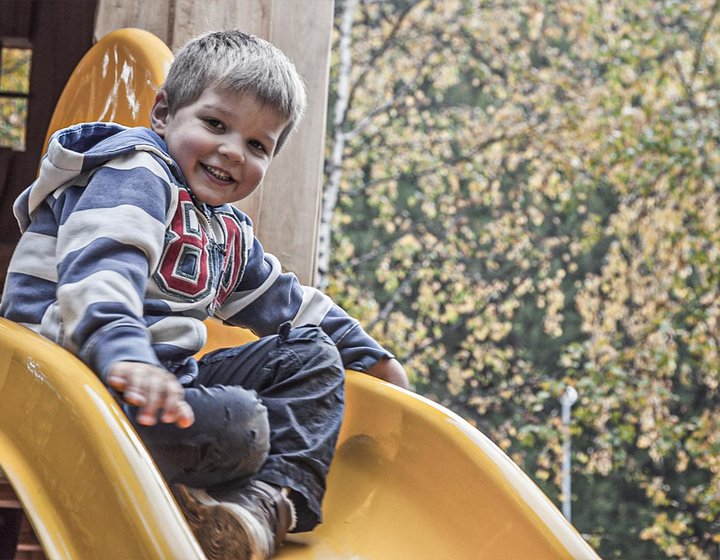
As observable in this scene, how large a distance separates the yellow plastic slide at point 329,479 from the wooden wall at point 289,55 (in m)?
0.20

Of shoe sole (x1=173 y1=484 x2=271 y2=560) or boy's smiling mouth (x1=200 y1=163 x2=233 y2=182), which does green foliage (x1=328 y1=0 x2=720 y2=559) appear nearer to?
boy's smiling mouth (x1=200 y1=163 x2=233 y2=182)

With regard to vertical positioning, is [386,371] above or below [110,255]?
below

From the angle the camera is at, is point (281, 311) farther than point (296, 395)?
Yes

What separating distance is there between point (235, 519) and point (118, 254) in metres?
0.30

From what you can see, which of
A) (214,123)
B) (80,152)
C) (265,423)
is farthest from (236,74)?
(265,423)

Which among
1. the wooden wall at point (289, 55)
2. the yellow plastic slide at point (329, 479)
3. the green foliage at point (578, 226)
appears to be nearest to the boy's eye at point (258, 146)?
the yellow plastic slide at point (329, 479)

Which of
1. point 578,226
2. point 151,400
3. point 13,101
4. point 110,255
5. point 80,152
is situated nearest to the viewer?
point 151,400

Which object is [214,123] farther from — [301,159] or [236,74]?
[301,159]

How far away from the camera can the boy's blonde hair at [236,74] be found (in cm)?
127

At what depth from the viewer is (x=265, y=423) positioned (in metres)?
1.15

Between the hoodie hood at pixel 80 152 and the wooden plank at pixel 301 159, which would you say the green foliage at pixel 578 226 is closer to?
the wooden plank at pixel 301 159

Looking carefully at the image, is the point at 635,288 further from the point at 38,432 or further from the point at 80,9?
the point at 38,432

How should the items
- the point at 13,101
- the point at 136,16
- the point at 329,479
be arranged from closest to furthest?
the point at 329,479 → the point at 136,16 → the point at 13,101

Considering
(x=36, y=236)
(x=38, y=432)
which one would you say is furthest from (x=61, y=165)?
(x=38, y=432)
